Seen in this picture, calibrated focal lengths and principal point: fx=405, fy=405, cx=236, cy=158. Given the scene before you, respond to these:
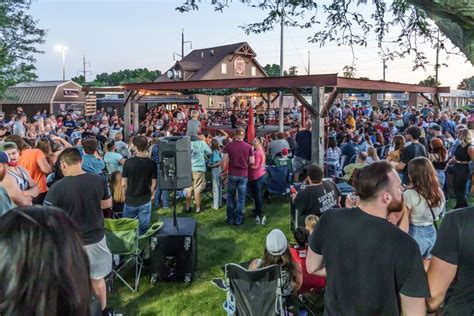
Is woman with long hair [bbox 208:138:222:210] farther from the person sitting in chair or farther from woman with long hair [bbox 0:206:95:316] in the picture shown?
woman with long hair [bbox 0:206:95:316]

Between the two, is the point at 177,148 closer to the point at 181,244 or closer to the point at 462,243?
the point at 181,244

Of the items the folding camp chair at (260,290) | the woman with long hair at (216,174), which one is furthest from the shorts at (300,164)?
the folding camp chair at (260,290)

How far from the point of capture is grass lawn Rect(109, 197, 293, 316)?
14.9 ft

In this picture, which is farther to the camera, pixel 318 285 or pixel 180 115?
pixel 180 115

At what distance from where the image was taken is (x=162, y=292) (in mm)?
4848

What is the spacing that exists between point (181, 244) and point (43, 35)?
22268 mm

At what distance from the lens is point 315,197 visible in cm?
496

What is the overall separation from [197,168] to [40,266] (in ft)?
22.3

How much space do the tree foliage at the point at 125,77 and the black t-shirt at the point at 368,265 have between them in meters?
76.6

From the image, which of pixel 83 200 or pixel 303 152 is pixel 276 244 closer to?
pixel 83 200

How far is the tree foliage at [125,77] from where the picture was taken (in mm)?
80250

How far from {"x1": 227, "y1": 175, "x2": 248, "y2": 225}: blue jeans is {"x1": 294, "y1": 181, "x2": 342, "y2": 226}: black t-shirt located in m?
2.26

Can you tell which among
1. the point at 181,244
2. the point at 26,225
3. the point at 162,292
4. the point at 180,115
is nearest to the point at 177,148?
the point at 181,244

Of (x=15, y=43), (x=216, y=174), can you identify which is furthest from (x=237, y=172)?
(x=15, y=43)
